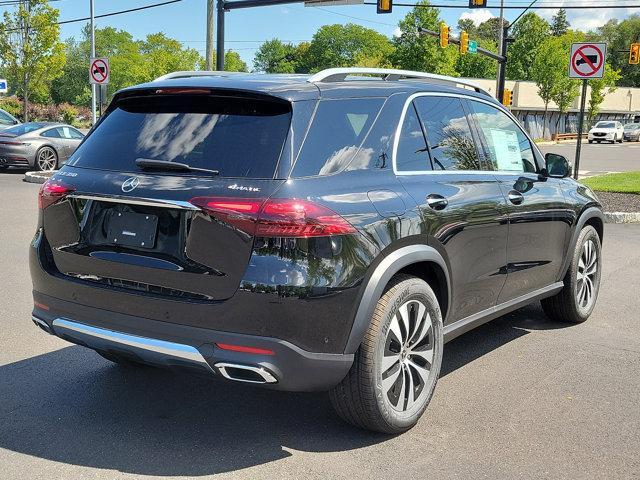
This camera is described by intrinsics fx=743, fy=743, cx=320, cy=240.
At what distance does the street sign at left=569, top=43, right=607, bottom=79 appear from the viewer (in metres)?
13.8

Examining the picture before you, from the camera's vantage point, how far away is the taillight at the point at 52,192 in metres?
3.77

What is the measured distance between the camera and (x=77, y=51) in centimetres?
12050

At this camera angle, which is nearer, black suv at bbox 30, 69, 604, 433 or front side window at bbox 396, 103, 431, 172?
black suv at bbox 30, 69, 604, 433

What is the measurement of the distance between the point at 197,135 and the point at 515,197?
2.24 m

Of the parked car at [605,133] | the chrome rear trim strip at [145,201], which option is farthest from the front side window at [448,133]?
the parked car at [605,133]

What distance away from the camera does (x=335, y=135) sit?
11.8 ft

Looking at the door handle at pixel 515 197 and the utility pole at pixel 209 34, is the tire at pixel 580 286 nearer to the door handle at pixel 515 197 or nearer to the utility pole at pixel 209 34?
the door handle at pixel 515 197

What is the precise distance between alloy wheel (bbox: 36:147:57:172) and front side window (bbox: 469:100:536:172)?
54.7ft

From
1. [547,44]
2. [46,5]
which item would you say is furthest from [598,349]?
[547,44]

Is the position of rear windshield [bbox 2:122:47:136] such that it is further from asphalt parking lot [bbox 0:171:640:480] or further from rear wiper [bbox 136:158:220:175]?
rear wiper [bbox 136:158:220:175]

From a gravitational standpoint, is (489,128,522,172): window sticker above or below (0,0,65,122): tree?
below

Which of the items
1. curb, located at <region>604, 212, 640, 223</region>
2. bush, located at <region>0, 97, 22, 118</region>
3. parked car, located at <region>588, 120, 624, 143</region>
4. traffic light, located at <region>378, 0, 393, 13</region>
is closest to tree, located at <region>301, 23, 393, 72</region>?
bush, located at <region>0, 97, 22, 118</region>

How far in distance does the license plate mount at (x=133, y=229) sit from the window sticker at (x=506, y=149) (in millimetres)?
2458

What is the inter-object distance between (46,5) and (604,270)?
32.2 meters
